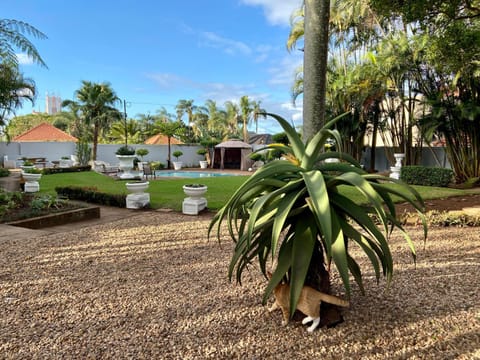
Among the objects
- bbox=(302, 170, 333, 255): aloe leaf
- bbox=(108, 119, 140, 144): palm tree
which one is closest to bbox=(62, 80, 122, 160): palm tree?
bbox=(108, 119, 140, 144): palm tree

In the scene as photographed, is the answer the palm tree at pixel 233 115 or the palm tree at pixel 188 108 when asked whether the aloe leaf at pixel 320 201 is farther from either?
the palm tree at pixel 188 108

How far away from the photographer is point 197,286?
3.06m

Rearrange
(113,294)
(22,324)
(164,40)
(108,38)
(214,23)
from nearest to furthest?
(22,324) → (113,294) → (214,23) → (108,38) → (164,40)

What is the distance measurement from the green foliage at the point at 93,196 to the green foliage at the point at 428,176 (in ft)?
35.4

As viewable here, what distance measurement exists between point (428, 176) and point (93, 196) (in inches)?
457

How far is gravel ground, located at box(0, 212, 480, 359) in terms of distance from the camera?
200 centimetres

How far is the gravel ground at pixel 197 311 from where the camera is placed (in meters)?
2.00

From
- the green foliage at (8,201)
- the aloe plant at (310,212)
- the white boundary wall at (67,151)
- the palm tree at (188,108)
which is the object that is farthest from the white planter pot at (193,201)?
the palm tree at (188,108)

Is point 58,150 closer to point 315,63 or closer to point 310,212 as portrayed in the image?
point 315,63

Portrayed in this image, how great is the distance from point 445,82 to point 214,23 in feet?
36.1

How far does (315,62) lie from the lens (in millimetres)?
3557

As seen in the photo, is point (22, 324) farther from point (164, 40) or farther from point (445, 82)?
point (164, 40)

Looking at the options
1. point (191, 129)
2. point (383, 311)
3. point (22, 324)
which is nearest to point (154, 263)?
point (22, 324)

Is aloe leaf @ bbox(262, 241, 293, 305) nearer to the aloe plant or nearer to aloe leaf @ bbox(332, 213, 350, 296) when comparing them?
the aloe plant
